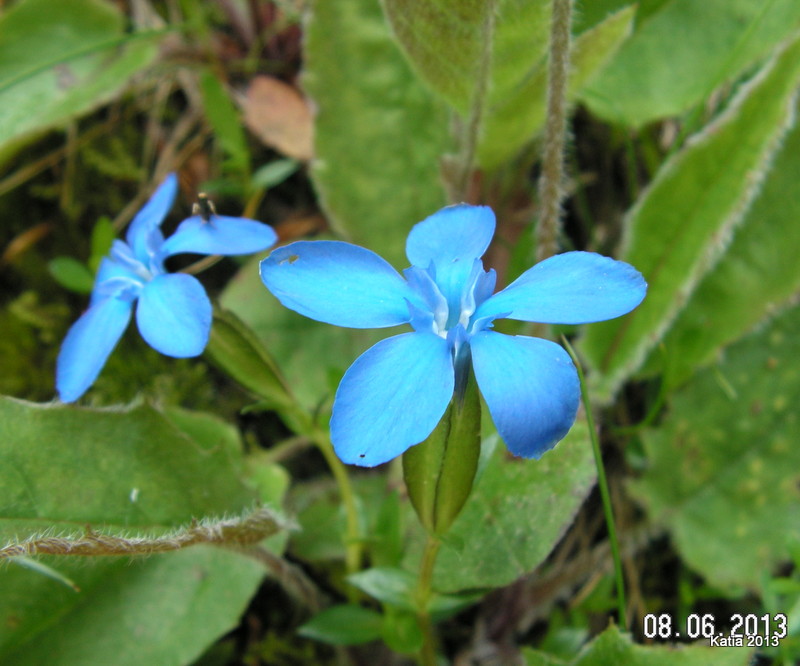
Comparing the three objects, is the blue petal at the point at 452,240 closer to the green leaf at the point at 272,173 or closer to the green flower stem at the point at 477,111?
the green flower stem at the point at 477,111

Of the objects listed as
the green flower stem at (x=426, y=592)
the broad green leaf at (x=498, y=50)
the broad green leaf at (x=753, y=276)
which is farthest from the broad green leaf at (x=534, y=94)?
the green flower stem at (x=426, y=592)

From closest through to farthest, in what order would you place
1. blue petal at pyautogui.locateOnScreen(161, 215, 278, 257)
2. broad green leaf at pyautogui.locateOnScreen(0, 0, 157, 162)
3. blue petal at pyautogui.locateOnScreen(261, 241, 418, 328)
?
blue petal at pyautogui.locateOnScreen(261, 241, 418, 328), blue petal at pyautogui.locateOnScreen(161, 215, 278, 257), broad green leaf at pyautogui.locateOnScreen(0, 0, 157, 162)

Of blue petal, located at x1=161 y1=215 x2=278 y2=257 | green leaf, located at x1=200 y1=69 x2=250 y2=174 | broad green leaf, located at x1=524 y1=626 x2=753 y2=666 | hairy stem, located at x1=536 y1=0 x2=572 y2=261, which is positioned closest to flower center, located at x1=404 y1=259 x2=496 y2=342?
blue petal, located at x1=161 y1=215 x2=278 y2=257

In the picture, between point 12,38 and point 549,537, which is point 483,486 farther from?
point 12,38

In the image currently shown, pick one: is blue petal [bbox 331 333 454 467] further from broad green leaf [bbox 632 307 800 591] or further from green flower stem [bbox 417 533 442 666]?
broad green leaf [bbox 632 307 800 591]

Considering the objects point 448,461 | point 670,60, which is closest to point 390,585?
point 448,461

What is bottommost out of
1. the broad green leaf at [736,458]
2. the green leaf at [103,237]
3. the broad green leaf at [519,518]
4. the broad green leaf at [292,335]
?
the broad green leaf at [736,458]
